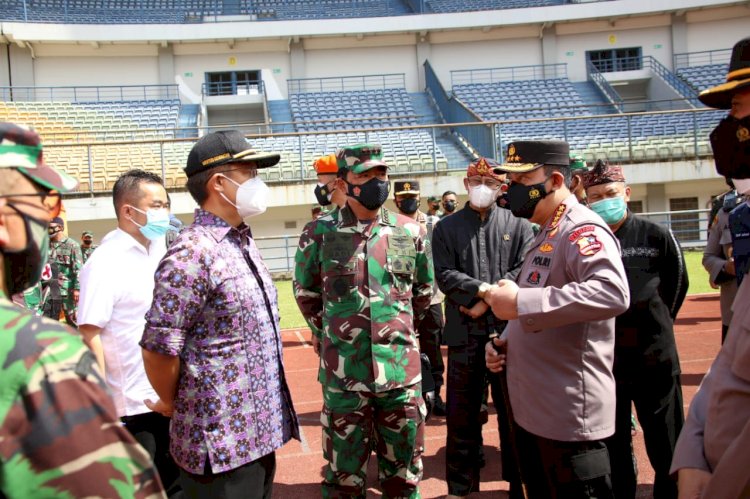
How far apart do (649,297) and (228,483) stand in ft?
8.87

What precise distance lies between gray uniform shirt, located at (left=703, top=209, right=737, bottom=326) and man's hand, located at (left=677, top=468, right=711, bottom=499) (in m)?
3.77

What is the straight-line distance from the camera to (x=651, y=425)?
393cm

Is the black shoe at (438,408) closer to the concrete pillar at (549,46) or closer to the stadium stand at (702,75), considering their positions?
the stadium stand at (702,75)

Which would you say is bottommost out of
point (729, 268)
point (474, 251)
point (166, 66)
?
point (729, 268)

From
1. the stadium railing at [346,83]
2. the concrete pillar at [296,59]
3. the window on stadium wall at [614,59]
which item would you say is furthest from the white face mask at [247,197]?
the window on stadium wall at [614,59]

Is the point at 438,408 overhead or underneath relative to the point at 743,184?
underneath

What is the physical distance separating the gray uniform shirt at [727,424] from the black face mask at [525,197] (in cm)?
138

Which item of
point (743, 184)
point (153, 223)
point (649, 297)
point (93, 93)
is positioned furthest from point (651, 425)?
point (93, 93)

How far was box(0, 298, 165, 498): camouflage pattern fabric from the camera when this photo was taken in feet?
3.68

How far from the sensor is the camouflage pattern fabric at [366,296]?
11.5ft

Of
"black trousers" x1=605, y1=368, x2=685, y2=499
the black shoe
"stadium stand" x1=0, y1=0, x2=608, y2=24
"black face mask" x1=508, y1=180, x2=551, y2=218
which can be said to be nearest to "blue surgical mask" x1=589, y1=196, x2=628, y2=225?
"black trousers" x1=605, y1=368, x2=685, y2=499

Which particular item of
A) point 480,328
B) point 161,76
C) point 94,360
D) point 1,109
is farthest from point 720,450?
point 161,76

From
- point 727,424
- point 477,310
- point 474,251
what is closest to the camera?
point 727,424

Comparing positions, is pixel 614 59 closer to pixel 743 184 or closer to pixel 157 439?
pixel 157 439
